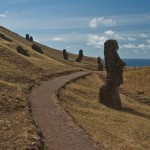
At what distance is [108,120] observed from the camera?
111ft

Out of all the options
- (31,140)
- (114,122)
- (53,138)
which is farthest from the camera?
(114,122)

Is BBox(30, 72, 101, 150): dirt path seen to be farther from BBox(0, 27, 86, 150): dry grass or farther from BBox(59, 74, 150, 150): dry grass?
BBox(59, 74, 150, 150): dry grass

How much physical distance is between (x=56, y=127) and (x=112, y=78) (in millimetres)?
18011

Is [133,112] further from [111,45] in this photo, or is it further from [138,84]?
[138,84]

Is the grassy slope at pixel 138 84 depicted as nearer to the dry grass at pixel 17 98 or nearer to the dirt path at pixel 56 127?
the dry grass at pixel 17 98

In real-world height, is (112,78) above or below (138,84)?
above

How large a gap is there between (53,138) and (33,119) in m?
3.77

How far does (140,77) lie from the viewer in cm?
7394

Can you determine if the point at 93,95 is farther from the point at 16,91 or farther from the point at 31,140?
the point at 31,140

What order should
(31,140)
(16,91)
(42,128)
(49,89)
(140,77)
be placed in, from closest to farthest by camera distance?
1. (31,140)
2. (42,128)
3. (16,91)
4. (49,89)
5. (140,77)

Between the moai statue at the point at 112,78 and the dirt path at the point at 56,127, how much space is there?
24.2ft

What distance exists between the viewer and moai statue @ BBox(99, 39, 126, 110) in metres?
43.2

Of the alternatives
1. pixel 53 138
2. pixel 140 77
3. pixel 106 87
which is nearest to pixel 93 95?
pixel 106 87

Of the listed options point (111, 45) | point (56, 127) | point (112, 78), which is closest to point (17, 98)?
point (56, 127)
